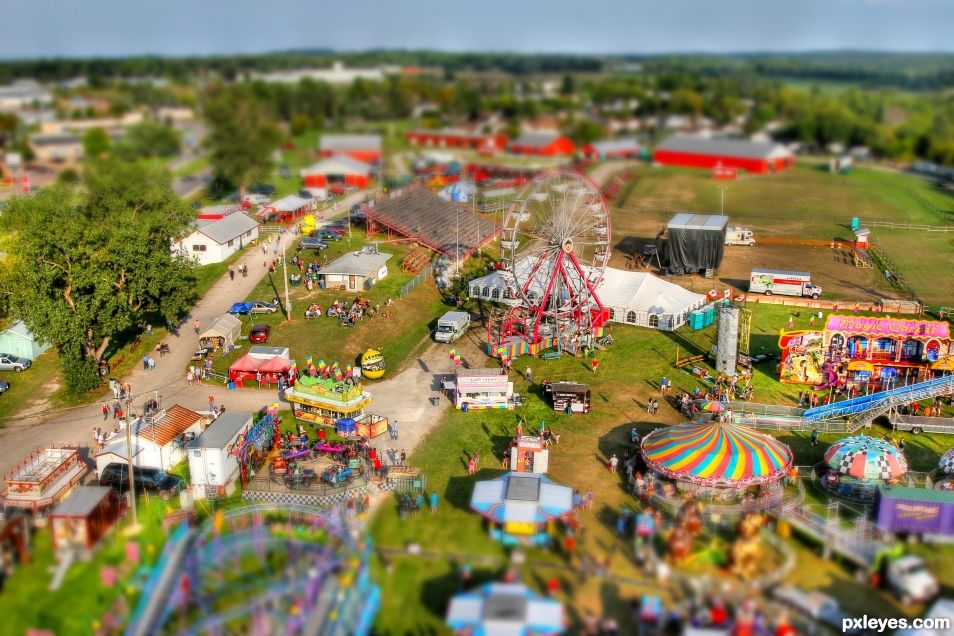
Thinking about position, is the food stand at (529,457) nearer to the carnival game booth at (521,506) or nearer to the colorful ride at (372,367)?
the carnival game booth at (521,506)

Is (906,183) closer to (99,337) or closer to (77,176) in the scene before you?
(99,337)

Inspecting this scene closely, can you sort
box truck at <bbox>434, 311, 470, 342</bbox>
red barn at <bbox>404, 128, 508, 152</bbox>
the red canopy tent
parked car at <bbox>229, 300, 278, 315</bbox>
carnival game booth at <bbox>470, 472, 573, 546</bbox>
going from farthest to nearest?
red barn at <bbox>404, 128, 508, 152</bbox> → parked car at <bbox>229, 300, 278, 315</bbox> → box truck at <bbox>434, 311, 470, 342</bbox> → the red canopy tent → carnival game booth at <bbox>470, 472, 573, 546</bbox>

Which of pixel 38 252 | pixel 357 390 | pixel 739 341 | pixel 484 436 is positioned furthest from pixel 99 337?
pixel 739 341

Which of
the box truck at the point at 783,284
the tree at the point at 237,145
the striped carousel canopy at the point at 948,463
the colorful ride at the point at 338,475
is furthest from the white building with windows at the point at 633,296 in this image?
the tree at the point at 237,145

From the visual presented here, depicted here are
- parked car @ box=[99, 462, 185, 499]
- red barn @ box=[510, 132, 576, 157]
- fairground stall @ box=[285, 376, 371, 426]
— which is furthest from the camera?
red barn @ box=[510, 132, 576, 157]

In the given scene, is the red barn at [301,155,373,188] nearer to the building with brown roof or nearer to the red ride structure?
the red ride structure

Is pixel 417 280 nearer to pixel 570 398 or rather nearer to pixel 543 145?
pixel 570 398

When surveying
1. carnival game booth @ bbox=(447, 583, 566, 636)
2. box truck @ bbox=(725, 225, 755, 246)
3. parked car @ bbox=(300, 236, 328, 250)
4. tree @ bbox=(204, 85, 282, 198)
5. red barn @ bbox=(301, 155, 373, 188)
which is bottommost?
carnival game booth @ bbox=(447, 583, 566, 636)

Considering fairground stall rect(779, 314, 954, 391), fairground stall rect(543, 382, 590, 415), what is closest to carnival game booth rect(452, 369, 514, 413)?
fairground stall rect(543, 382, 590, 415)

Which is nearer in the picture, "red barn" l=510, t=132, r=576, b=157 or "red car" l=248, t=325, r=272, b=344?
"red car" l=248, t=325, r=272, b=344
